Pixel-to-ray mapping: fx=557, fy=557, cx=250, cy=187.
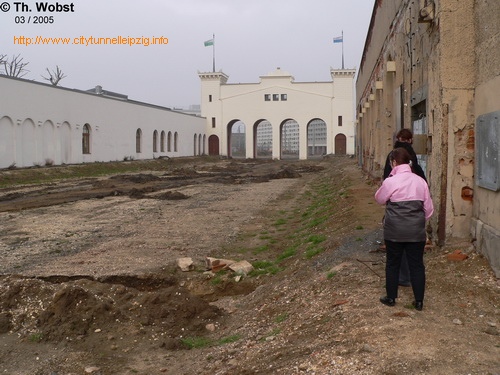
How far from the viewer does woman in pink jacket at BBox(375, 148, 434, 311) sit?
526cm

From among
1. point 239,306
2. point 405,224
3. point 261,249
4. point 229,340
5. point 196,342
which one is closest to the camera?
point 405,224

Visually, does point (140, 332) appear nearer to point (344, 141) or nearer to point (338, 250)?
point (338, 250)

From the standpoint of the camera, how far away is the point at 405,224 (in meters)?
5.26

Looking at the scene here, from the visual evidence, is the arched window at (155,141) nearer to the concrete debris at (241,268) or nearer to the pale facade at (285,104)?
the pale facade at (285,104)

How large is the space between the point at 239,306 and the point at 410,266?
9.04 ft

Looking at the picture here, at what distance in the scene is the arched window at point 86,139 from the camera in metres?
38.4

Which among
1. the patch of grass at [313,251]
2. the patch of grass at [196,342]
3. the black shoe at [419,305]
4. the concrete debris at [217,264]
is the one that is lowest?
the patch of grass at [196,342]

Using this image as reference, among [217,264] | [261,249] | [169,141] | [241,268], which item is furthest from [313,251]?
[169,141]

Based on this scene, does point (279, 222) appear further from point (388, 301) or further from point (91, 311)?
point (388, 301)

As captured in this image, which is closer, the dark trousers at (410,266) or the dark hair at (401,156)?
the dark trousers at (410,266)

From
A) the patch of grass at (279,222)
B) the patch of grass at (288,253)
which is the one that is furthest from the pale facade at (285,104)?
the patch of grass at (288,253)

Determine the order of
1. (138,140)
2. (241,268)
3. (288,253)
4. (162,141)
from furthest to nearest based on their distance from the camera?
(162,141)
(138,140)
(288,253)
(241,268)

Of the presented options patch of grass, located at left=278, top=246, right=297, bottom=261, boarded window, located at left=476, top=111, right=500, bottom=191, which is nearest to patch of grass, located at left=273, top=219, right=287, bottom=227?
patch of grass, located at left=278, top=246, right=297, bottom=261

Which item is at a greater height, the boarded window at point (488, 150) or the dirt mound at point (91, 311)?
the boarded window at point (488, 150)
